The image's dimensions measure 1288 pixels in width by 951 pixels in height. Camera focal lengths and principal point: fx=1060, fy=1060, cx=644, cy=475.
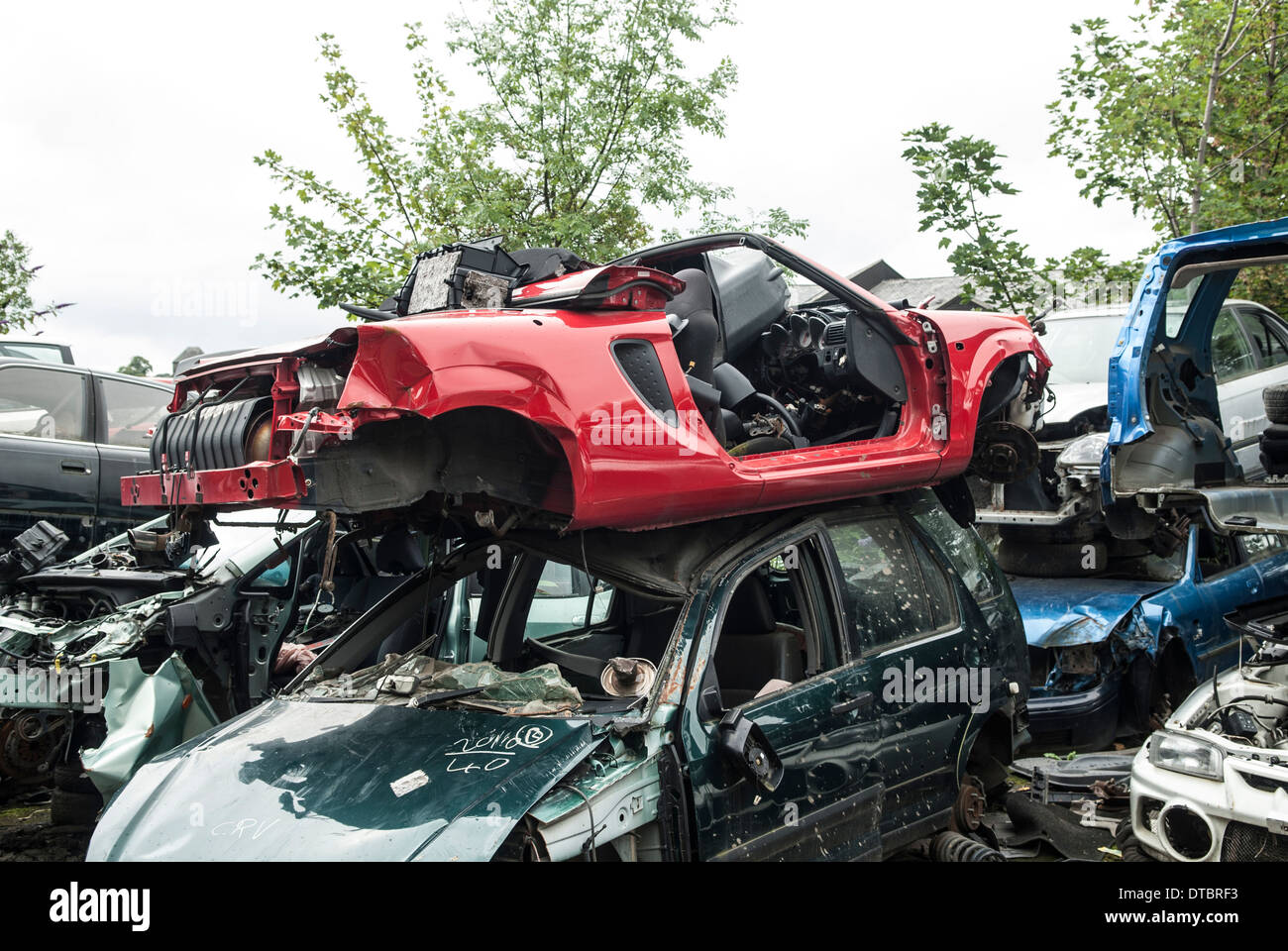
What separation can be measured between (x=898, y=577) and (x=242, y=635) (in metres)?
3.55

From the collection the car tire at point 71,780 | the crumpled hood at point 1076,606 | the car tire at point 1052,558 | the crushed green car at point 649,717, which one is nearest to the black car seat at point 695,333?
the crushed green car at point 649,717

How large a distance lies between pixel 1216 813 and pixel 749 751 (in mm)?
2076

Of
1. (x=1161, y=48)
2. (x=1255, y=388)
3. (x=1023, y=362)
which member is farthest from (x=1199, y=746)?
(x=1161, y=48)

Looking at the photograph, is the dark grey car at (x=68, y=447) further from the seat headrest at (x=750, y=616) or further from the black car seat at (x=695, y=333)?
the seat headrest at (x=750, y=616)

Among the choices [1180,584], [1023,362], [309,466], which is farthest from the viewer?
[1180,584]

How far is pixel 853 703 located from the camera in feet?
11.5

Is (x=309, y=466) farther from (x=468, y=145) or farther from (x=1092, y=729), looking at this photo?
(x=468, y=145)

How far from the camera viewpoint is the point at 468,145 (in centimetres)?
1036

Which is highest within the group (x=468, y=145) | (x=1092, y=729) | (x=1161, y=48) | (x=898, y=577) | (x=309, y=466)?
(x=1161, y=48)

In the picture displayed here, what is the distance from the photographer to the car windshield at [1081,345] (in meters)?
8.57

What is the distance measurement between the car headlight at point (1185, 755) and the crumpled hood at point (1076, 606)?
1416 millimetres

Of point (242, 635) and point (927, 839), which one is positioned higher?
point (242, 635)

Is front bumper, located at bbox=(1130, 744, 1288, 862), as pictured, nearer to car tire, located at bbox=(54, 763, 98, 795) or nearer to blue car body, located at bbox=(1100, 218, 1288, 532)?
blue car body, located at bbox=(1100, 218, 1288, 532)

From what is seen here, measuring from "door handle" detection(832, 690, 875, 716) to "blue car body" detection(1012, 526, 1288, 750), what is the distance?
2.80m
